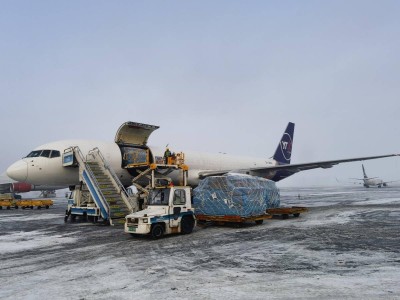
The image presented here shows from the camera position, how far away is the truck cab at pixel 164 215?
37.3 ft

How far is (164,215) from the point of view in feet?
39.2

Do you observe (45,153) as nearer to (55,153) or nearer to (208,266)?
(55,153)

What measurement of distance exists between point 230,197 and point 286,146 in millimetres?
23016

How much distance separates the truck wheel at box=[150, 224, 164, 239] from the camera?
11.5 meters

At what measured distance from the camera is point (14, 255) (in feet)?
30.2

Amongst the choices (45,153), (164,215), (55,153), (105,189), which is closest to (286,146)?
(105,189)

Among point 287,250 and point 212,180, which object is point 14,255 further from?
point 212,180

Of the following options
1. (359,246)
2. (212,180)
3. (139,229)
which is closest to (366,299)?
(359,246)

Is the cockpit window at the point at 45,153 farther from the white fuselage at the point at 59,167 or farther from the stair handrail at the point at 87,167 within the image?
the stair handrail at the point at 87,167

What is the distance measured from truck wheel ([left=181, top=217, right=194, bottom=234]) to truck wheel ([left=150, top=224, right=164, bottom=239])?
1.07m

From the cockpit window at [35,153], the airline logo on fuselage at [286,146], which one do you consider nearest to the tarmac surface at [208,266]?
the cockpit window at [35,153]

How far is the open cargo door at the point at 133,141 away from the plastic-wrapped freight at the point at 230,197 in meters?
6.10

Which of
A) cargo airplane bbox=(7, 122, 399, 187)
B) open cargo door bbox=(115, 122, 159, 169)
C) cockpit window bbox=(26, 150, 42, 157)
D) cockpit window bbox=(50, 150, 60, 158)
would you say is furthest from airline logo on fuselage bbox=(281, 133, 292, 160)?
cockpit window bbox=(26, 150, 42, 157)

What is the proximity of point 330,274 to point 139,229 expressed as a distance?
6.63 metres
